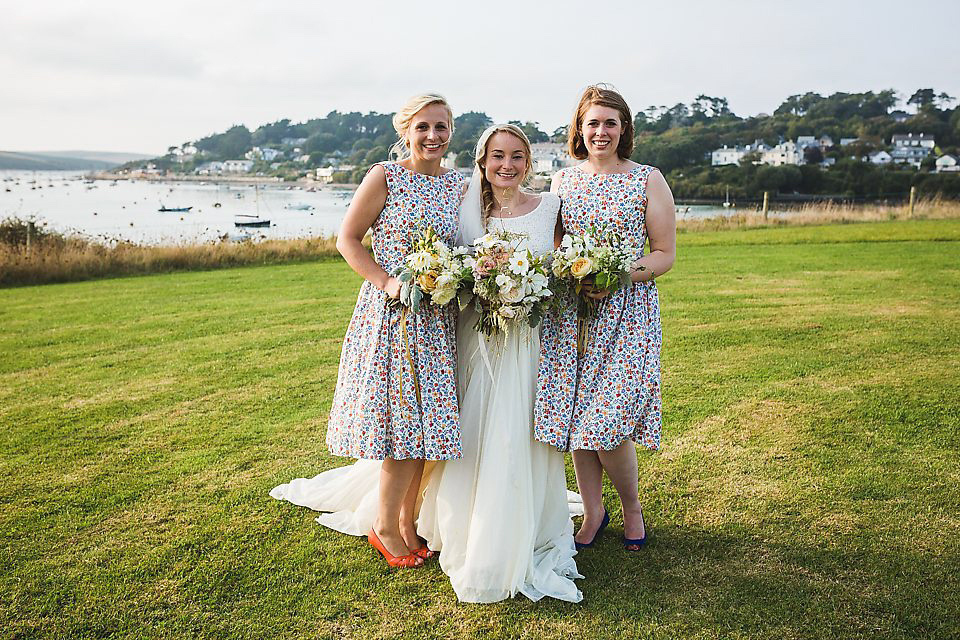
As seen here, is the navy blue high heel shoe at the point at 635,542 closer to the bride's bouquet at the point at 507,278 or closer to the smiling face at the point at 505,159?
the bride's bouquet at the point at 507,278

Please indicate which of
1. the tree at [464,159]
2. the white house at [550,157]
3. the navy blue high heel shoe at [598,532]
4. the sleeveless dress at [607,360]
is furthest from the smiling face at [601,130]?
the navy blue high heel shoe at [598,532]

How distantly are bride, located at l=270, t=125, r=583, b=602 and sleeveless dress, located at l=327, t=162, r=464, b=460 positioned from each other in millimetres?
148

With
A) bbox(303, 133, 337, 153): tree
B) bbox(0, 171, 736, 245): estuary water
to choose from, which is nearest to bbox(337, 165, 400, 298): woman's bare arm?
bbox(0, 171, 736, 245): estuary water

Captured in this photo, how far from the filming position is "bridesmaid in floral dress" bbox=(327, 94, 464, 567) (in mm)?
3814

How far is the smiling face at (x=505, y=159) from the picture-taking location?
150 inches

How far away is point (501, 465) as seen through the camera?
12.3 feet

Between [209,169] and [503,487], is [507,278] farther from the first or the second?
[209,169]

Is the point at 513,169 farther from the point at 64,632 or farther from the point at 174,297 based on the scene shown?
the point at 174,297

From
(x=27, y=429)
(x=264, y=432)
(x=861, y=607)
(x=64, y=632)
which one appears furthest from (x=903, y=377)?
(x=27, y=429)

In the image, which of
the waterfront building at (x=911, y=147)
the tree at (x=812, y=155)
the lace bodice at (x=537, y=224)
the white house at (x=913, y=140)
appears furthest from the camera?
the white house at (x=913, y=140)

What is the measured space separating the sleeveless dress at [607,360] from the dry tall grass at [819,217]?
2111cm

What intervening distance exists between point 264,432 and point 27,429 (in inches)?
77.4

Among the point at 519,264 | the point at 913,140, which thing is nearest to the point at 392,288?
the point at 519,264

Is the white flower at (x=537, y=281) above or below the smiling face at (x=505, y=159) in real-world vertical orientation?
A: below
